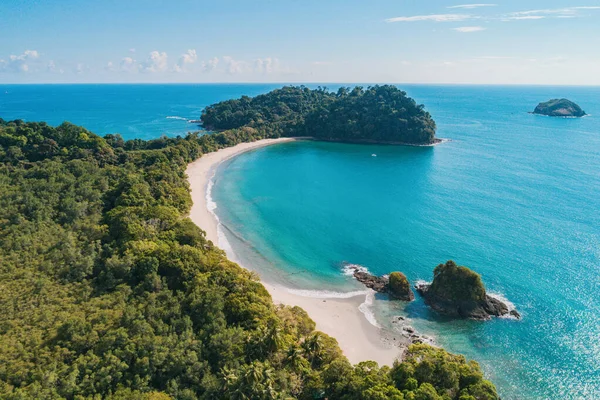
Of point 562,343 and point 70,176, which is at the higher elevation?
point 70,176

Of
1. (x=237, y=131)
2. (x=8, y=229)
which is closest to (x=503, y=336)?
(x=8, y=229)

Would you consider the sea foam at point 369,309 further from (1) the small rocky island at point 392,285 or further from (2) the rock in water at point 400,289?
(2) the rock in water at point 400,289

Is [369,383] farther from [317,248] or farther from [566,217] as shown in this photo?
[566,217]

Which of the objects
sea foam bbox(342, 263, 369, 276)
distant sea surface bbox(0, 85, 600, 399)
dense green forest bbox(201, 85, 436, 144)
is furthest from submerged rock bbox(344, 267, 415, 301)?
dense green forest bbox(201, 85, 436, 144)

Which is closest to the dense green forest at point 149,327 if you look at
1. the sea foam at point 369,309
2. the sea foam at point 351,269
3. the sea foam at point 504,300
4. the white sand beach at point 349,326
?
the white sand beach at point 349,326

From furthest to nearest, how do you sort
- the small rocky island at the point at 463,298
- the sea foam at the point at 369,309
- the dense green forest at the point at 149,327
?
the small rocky island at the point at 463,298 → the sea foam at the point at 369,309 → the dense green forest at the point at 149,327

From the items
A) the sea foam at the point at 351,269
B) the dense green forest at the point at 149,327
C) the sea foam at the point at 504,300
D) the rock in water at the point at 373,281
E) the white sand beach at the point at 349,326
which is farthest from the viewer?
the sea foam at the point at 351,269

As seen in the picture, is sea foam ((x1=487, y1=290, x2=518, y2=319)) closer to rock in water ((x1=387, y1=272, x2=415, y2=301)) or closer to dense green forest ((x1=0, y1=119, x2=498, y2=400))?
rock in water ((x1=387, y1=272, x2=415, y2=301))
